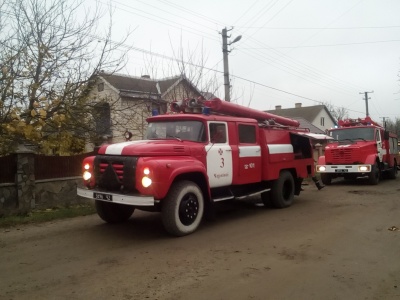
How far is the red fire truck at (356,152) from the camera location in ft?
46.0

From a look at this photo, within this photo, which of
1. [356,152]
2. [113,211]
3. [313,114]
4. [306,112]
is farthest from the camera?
[306,112]

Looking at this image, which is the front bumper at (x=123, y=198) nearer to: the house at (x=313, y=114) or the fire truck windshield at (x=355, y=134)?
the fire truck windshield at (x=355, y=134)

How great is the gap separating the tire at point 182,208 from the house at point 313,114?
146ft

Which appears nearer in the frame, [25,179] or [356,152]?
[25,179]

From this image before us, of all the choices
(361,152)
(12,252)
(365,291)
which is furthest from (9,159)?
(361,152)

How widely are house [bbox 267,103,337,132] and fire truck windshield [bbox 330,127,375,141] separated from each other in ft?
113

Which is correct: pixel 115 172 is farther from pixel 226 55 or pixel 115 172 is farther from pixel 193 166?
pixel 226 55

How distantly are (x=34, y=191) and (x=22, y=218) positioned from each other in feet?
3.34

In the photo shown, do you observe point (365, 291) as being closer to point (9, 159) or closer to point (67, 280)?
point (67, 280)

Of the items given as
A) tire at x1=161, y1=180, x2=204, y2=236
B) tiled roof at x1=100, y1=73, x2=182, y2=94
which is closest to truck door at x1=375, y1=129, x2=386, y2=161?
tiled roof at x1=100, y1=73, x2=182, y2=94

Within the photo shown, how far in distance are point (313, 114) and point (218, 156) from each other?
46411 millimetres

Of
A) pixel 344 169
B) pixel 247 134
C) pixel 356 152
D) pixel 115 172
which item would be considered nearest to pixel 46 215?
pixel 115 172

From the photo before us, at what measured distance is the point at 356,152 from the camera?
46.1 ft

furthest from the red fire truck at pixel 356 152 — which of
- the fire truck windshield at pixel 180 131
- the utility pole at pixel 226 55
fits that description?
the fire truck windshield at pixel 180 131
